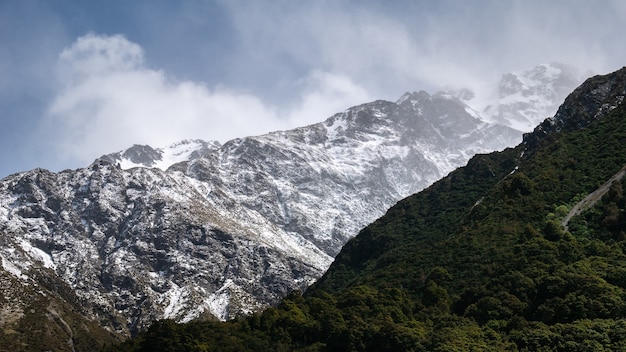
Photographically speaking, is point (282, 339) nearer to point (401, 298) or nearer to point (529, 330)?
point (401, 298)

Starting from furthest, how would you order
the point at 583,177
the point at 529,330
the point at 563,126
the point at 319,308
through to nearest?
the point at 563,126 < the point at 583,177 < the point at 319,308 < the point at 529,330

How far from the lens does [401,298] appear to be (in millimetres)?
119875

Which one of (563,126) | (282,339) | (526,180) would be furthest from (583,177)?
(282,339)

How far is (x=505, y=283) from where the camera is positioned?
107375 mm

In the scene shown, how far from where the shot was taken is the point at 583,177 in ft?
469

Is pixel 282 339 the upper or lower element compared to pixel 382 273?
lower

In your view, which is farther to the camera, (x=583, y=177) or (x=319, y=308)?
(x=583, y=177)

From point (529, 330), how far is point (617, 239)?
40011 mm

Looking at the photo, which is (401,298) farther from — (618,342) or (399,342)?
(618,342)

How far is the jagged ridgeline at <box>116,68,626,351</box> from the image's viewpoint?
91.7m

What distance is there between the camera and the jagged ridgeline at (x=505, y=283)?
91688mm

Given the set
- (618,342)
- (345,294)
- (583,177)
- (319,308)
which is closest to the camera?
(618,342)

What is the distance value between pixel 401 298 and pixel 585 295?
35.8 m

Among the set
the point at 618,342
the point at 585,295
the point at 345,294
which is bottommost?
the point at 618,342
